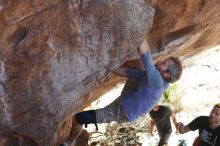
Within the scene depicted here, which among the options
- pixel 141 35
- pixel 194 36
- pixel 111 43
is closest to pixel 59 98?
pixel 111 43

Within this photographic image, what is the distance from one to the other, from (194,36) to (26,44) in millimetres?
2907

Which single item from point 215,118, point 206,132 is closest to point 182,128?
point 206,132

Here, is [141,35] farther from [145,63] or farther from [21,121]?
[21,121]

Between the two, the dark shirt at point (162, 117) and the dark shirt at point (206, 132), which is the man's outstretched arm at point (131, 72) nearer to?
the dark shirt at point (206, 132)

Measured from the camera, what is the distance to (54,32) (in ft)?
12.1

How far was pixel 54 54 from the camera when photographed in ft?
12.4

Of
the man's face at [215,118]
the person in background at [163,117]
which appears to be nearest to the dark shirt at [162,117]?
the person in background at [163,117]

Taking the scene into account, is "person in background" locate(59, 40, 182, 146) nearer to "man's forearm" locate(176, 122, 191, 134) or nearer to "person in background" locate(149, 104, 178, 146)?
"man's forearm" locate(176, 122, 191, 134)

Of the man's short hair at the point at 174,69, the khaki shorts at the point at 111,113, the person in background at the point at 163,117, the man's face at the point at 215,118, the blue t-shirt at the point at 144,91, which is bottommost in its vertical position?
the person in background at the point at 163,117

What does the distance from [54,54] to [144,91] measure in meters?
0.99

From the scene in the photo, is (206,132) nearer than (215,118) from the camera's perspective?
No

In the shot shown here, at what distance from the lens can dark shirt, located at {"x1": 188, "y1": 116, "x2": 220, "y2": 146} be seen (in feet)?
15.9

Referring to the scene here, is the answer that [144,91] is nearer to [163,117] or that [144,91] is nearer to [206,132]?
[206,132]

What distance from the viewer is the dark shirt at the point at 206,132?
191 inches
